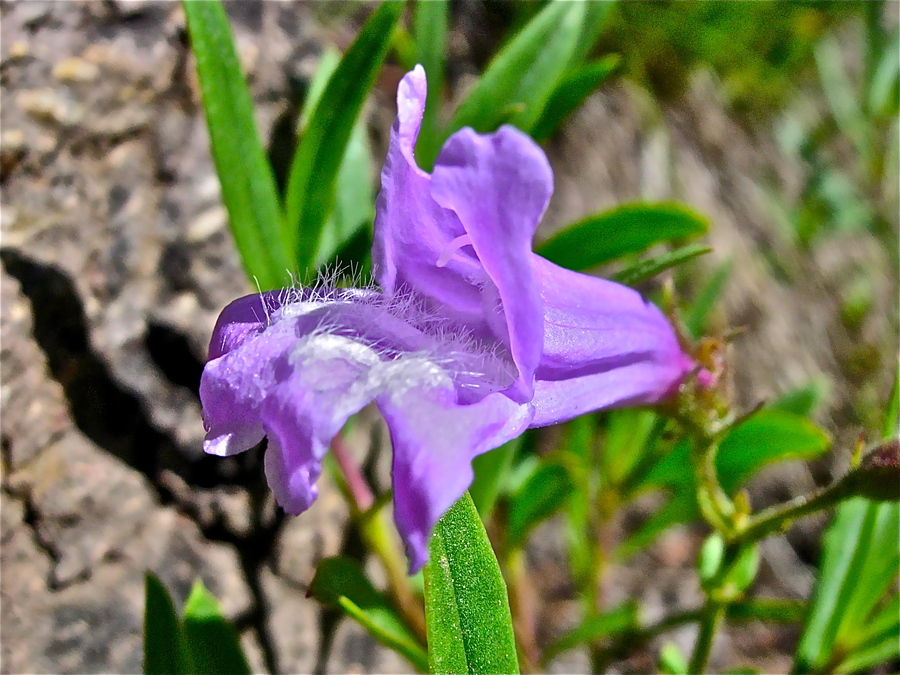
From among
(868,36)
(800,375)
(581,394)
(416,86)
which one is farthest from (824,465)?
(416,86)

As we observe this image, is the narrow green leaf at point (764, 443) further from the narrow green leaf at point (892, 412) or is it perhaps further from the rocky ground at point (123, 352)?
the rocky ground at point (123, 352)

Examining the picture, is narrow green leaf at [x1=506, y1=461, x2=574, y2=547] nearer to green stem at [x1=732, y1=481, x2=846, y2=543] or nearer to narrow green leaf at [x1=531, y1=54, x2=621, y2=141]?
green stem at [x1=732, y1=481, x2=846, y2=543]

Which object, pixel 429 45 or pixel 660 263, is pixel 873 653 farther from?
pixel 429 45

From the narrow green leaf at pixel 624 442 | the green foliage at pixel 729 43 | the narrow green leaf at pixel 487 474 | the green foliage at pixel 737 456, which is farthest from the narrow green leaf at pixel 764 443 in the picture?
the green foliage at pixel 729 43

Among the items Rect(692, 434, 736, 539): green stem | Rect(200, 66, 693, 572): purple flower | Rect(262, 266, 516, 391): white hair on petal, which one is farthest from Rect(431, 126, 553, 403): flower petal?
Rect(692, 434, 736, 539): green stem

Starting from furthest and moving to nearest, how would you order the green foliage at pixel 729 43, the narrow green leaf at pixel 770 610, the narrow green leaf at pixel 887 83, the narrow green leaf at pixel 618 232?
the narrow green leaf at pixel 887 83
the green foliage at pixel 729 43
the narrow green leaf at pixel 770 610
the narrow green leaf at pixel 618 232

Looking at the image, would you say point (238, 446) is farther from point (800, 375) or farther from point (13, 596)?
point (800, 375)
